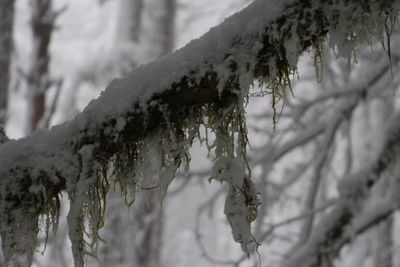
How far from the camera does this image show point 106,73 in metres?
7.93

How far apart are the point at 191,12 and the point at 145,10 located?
3.31 m

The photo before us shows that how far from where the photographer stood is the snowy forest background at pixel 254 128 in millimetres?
3619

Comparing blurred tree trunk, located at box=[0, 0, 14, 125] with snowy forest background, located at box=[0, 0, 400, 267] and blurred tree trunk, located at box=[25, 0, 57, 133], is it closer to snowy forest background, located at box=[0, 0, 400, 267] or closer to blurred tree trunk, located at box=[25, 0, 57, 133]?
snowy forest background, located at box=[0, 0, 400, 267]

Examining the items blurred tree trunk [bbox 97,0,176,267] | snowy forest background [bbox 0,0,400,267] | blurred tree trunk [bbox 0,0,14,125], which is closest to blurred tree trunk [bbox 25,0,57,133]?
snowy forest background [bbox 0,0,400,267]

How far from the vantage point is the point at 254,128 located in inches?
167

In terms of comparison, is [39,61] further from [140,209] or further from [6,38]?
[140,209]

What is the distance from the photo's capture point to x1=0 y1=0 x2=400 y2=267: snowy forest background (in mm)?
3619

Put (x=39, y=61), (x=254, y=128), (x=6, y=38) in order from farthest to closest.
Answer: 1. (x=39, y=61)
2. (x=254, y=128)
3. (x=6, y=38)

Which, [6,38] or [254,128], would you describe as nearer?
[6,38]

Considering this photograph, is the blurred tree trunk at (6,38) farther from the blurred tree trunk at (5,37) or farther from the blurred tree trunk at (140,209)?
the blurred tree trunk at (140,209)

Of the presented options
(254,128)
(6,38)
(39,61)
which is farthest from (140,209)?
(6,38)

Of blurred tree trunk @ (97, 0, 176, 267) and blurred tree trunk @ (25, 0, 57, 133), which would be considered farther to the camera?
blurred tree trunk @ (97, 0, 176, 267)

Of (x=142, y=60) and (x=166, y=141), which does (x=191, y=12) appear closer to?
(x=142, y=60)

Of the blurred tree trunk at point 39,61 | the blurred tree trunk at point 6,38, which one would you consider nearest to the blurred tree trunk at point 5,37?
the blurred tree trunk at point 6,38
